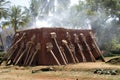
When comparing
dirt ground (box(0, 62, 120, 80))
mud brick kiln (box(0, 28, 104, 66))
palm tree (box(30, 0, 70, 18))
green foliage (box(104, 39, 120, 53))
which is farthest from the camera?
palm tree (box(30, 0, 70, 18))

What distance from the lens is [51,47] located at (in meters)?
22.9

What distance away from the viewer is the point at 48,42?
23.0 meters

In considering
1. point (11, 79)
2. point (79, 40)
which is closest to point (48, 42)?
point (79, 40)

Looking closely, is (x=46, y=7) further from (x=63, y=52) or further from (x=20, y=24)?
(x=63, y=52)

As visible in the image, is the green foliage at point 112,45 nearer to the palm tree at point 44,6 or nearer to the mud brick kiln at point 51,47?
the palm tree at point 44,6

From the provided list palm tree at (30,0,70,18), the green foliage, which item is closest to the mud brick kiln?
the green foliage

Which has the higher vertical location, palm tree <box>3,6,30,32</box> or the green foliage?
palm tree <box>3,6,30,32</box>

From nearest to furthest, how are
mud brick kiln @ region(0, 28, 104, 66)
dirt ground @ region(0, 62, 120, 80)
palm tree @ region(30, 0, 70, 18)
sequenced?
dirt ground @ region(0, 62, 120, 80) < mud brick kiln @ region(0, 28, 104, 66) < palm tree @ region(30, 0, 70, 18)

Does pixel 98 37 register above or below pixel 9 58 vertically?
below

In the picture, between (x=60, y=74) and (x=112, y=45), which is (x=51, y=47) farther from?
(x=112, y=45)

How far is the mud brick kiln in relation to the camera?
2292 centimetres

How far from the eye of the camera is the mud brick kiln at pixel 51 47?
2292 centimetres

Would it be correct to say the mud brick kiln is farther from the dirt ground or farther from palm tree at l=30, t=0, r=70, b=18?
palm tree at l=30, t=0, r=70, b=18

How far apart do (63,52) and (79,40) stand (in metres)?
2.40
